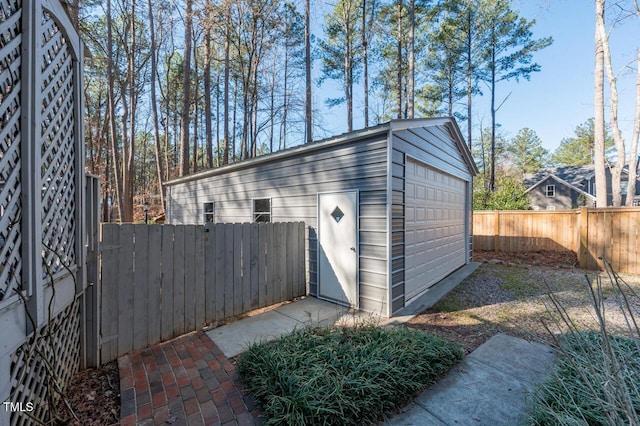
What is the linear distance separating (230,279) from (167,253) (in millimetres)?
1026

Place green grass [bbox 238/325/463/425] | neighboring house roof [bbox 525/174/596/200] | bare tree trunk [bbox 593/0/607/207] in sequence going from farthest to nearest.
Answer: neighboring house roof [bbox 525/174/596/200], bare tree trunk [bbox 593/0/607/207], green grass [bbox 238/325/463/425]

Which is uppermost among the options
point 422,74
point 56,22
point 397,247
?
point 422,74

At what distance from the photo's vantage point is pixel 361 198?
4.62m

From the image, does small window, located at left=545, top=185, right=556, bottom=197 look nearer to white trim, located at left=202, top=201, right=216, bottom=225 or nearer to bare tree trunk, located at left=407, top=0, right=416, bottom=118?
bare tree trunk, located at left=407, top=0, right=416, bottom=118

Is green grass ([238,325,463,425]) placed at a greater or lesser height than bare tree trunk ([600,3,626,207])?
lesser

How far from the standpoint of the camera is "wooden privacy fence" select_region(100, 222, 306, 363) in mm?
3049

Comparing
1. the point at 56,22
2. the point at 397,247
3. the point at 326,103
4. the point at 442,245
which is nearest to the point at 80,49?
the point at 56,22

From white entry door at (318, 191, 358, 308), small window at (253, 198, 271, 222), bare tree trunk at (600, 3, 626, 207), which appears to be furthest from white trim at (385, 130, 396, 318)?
bare tree trunk at (600, 3, 626, 207)

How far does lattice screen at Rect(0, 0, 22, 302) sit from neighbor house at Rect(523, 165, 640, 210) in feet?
94.9

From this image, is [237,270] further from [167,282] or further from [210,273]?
[167,282]

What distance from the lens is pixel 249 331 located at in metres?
3.73

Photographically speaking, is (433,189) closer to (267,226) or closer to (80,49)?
(267,226)

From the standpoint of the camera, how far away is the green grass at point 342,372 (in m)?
2.05

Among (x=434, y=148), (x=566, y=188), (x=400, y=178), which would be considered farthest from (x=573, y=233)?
(x=566, y=188)
